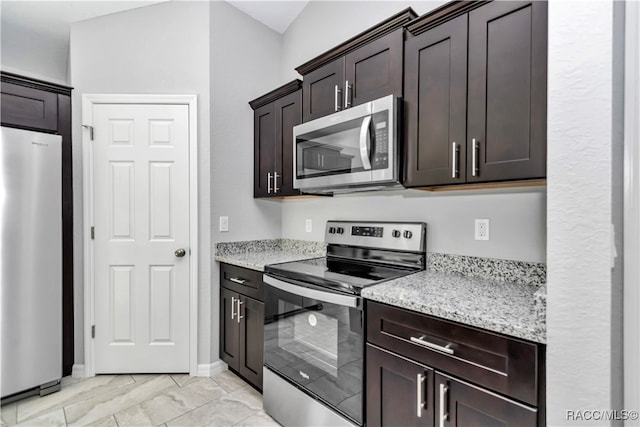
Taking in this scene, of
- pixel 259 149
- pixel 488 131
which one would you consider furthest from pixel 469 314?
pixel 259 149

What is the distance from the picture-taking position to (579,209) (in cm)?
86

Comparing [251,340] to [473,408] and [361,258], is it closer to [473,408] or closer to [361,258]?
[361,258]

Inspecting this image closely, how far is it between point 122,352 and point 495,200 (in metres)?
2.80

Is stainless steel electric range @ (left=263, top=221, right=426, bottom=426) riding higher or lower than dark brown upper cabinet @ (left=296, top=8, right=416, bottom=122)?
lower

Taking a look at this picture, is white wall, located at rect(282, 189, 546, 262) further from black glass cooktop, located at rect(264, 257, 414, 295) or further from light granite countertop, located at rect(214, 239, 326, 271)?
light granite countertop, located at rect(214, 239, 326, 271)

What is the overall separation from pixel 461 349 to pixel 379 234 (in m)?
1.00

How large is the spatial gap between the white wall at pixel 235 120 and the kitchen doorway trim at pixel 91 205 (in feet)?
0.44

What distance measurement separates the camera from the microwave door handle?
5.48 ft

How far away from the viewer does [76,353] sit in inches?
94.5

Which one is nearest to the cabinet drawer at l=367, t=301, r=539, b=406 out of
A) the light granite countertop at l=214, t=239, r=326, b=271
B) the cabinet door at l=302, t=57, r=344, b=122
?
the light granite countertop at l=214, t=239, r=326, b=271

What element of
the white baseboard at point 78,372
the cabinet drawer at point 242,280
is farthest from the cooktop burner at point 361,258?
the white baseboard at point 78,372

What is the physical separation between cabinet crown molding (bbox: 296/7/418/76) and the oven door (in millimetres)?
1400

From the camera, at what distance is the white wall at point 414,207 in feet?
5.01

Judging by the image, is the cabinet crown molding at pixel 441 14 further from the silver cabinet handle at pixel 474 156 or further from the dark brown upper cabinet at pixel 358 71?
the silver cabinet handle at pixel 474 156
